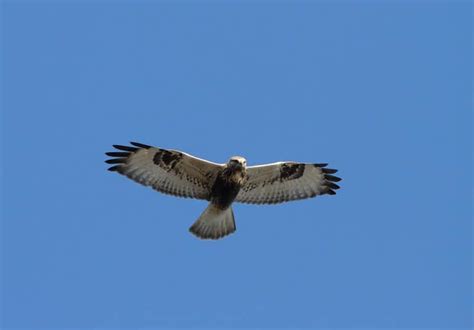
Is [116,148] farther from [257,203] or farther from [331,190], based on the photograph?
[331,190]

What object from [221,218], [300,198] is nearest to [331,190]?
[300,198]

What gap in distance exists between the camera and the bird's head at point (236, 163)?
17.2 m

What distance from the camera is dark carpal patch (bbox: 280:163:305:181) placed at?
18.0m

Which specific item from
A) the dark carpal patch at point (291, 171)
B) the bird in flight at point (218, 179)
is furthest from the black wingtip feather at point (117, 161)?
the dark carpal patch at point (291, 171)

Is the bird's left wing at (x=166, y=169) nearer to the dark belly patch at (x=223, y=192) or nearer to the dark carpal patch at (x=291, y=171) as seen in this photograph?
the dark belly patch at (x=223, y=192)

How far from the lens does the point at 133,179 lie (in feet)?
57.8

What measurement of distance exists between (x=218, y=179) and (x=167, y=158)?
2.86ft

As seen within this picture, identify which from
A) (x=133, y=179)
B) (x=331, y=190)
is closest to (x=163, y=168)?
(x=133, y=179)

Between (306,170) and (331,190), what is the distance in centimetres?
56

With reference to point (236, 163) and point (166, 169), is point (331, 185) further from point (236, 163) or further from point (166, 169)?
point (166, 169)

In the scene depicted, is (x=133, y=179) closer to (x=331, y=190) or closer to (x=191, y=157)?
(x=191, y=157)

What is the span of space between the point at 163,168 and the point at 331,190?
2.77 metres

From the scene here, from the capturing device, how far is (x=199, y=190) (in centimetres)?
1792

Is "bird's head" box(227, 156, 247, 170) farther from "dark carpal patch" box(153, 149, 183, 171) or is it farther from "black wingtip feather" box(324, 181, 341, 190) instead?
"black wingtip feather" box(324, 181, 341, 190)
